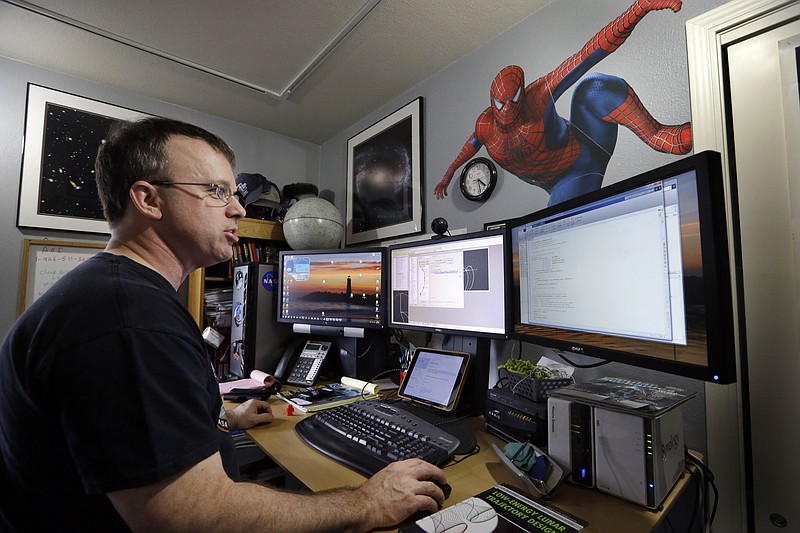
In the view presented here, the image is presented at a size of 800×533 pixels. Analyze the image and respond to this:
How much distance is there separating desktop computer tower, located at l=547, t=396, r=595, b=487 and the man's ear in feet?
3.15

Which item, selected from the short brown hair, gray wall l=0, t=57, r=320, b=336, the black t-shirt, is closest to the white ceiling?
gray wall l=0, t=57, r=320, b=336

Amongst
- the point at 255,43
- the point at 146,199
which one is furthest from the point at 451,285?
the point at 255,43

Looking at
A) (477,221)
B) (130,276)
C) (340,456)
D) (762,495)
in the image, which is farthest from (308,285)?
(762,495)

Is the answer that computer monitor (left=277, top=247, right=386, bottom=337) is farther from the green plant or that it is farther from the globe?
the green plant

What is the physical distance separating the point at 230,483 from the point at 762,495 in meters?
1.35

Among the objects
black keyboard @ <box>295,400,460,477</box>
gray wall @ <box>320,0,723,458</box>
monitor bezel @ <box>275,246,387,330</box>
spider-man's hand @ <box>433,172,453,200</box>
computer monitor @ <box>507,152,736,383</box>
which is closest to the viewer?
computer monitor @ <box>507,152,736,383</box>

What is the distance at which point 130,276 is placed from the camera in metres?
0.64

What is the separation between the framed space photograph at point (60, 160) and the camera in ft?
6.60

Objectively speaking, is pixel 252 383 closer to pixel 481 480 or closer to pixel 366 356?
pixel 366 356

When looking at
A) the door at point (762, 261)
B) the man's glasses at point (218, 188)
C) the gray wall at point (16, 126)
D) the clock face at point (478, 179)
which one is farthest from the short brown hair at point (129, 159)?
the gray wall at point (16, 126)

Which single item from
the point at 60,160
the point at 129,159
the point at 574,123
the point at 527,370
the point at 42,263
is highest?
the point at 60,160

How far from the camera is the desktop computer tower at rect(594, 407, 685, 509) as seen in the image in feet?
2.22

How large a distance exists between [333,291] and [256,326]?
46 centimetres

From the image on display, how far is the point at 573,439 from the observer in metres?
0.78
